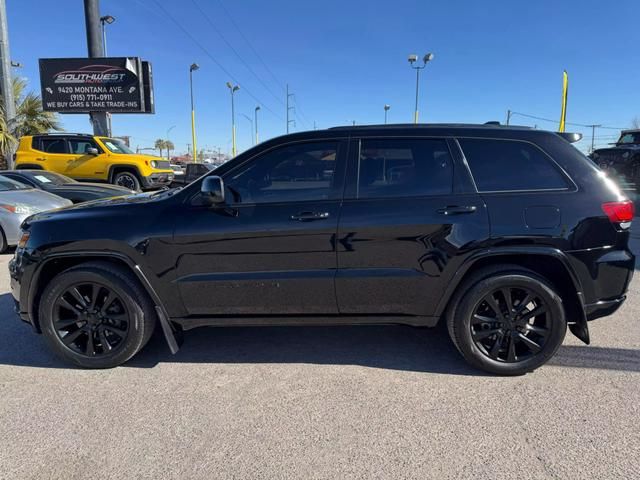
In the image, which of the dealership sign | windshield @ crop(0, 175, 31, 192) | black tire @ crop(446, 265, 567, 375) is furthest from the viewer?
the dealership sign

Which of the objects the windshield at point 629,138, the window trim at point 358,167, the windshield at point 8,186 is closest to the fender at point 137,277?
the window trim at point 358,167

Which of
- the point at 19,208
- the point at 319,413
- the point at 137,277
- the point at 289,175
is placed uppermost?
the point at 289,175

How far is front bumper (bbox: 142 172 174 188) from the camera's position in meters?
13.8

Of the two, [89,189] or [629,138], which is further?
[629,138]

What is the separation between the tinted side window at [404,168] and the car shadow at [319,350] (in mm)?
1320

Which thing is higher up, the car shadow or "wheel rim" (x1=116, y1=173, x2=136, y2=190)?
"wheel rim" (x1=116, y1=173, x2=136, y2=190)

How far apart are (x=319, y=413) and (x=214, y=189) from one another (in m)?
1.62

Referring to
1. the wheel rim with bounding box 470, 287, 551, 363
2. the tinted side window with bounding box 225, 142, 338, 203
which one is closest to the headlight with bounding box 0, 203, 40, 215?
the tinted side window with bounding box 225, 142, 338, 203

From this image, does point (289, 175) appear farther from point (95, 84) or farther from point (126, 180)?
point (95, 84)

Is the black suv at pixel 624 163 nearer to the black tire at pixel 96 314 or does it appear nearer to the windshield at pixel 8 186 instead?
the black tire at pixel 96 314

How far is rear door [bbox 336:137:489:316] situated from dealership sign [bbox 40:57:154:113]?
63.0ft

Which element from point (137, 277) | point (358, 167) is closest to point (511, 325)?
point (358, 167)

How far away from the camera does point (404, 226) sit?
2.86 m

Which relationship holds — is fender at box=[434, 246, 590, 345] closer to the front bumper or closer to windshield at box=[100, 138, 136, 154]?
the front bumper
